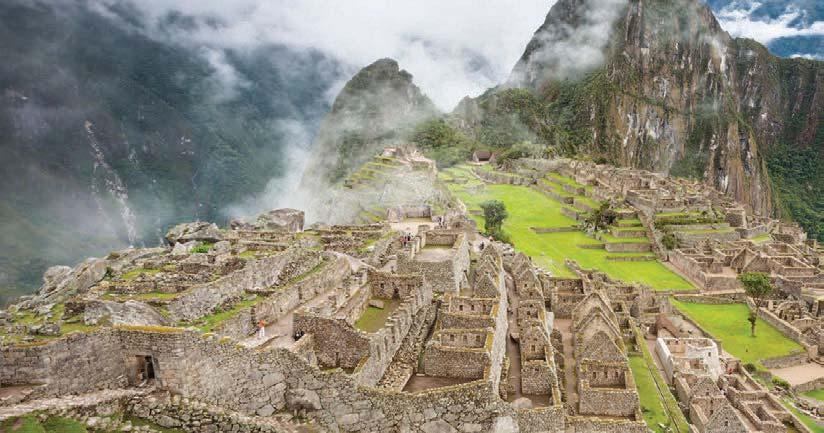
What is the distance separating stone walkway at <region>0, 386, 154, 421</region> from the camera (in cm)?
1209

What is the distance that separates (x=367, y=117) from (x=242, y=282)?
106 m

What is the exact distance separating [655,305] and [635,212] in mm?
32156

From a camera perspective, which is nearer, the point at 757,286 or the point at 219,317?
the point at 219,317

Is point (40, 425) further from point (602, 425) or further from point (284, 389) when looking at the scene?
point (602, 425)

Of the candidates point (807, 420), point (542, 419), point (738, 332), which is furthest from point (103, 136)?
point (738, 332)

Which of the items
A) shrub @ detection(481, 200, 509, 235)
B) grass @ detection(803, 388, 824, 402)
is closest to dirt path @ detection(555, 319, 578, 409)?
grass @ detection(803, 388, 824, 402)

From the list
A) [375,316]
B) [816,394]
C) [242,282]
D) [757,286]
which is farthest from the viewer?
[757,286]

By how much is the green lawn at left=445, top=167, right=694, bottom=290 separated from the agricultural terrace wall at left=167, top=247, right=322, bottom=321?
24.9m

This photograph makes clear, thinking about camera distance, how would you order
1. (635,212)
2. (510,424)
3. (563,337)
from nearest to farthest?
1. (510,424)
2. (563,337)
3. (635,212)

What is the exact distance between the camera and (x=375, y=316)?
20.2 m

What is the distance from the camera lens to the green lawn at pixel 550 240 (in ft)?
179

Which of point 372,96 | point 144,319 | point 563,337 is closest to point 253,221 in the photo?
point 563,337

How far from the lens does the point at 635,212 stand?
7356cm

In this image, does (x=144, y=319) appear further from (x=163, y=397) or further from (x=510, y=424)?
(x=510, y=424)
